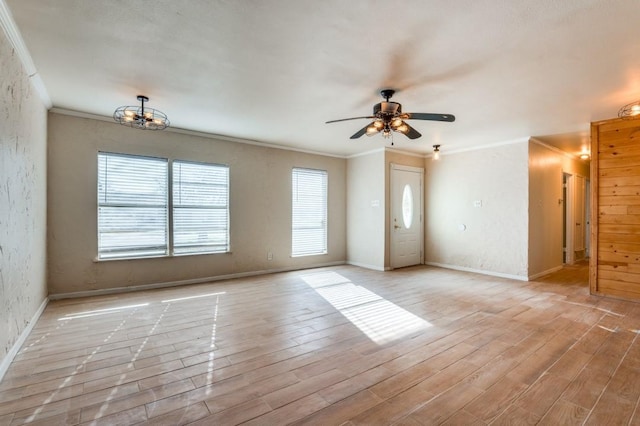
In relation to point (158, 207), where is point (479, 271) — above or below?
below

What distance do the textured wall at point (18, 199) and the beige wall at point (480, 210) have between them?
22.6 feet

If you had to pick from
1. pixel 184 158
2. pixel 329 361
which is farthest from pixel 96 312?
pixel 329 361

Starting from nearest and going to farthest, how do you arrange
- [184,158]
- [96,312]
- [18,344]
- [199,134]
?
[18,344]
[96,312]
[184,158]
[199,134]

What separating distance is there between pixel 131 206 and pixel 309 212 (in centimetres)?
339

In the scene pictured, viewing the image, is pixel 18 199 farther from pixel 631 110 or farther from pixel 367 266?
pixel 631 110

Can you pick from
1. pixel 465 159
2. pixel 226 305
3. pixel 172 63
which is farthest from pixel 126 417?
pixel 465 159

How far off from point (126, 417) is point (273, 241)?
15.0 ft

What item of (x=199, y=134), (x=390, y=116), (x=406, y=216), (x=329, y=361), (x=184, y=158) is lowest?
(x=329, y=361)

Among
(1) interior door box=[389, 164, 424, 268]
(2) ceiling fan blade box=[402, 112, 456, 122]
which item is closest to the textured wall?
(2) ceiling fan blade box=[402, 112, 456, 122]

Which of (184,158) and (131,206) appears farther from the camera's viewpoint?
(184,158)

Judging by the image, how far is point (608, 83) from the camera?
3.29 meters

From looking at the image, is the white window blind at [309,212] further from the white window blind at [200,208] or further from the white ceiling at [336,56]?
the white ceiling at [336,56]

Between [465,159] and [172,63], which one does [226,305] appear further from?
[465,159]

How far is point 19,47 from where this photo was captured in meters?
2.70
